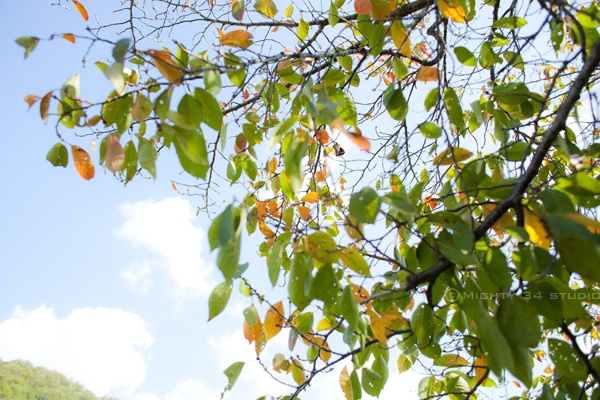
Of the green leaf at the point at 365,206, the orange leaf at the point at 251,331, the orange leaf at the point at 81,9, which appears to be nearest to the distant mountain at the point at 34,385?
the orange leaf at the point at 81,9

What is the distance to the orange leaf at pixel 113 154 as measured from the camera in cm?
77

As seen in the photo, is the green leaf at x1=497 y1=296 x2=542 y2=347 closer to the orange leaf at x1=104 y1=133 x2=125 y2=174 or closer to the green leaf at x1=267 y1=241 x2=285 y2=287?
the green leaf at x1=267 y1=241 x2=285 y2=287

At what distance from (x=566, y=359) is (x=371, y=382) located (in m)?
0.55

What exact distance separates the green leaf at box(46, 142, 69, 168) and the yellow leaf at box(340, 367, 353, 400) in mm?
1049

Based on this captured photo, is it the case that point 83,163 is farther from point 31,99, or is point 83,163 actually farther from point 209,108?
point 209,108

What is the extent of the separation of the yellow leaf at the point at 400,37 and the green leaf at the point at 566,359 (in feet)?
3.00

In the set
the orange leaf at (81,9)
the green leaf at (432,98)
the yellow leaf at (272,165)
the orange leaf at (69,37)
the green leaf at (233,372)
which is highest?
the orange leaf at (81,9)

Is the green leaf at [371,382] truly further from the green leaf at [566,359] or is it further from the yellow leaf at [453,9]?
the yellow leaf at [453,9]

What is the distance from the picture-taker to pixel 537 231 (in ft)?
2.17

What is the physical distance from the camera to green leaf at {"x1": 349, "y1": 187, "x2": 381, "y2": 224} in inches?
23.9

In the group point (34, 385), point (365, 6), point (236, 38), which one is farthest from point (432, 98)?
point (34, 385)

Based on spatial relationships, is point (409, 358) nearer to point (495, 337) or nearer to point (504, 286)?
point (504, 286)

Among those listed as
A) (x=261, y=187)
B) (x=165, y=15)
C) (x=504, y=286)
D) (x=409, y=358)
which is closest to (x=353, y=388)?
(x=409, y=358)

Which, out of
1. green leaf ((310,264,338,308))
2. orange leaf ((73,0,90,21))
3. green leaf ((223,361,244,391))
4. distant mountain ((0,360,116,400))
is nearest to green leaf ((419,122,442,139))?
green leaf ((310,264,338,308))
